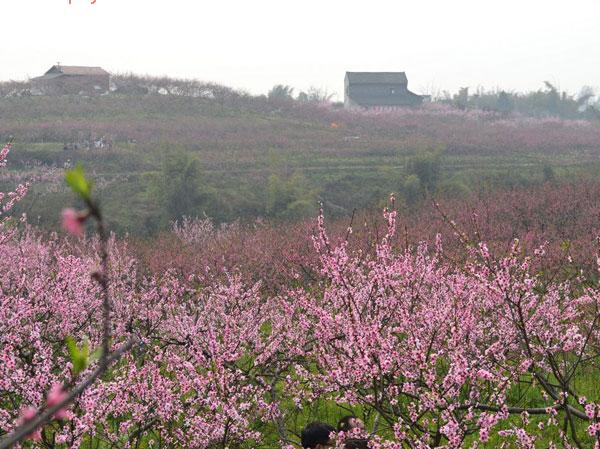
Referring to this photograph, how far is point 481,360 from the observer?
4496 mm

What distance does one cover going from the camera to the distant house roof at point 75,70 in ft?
198

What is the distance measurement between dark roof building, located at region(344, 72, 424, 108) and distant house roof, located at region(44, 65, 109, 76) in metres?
26.0

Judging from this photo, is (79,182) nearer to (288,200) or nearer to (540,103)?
(288,200)

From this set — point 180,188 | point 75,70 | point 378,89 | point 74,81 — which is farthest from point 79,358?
point 378,89

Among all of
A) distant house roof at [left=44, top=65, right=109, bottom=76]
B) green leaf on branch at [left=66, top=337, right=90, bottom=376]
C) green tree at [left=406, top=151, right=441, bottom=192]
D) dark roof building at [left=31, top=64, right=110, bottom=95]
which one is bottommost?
green tree at [left=406, top=151, right=441, bottom=192]

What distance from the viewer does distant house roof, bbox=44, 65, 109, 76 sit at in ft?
198

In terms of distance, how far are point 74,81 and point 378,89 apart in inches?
1269

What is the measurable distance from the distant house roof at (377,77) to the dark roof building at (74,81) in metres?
27.1

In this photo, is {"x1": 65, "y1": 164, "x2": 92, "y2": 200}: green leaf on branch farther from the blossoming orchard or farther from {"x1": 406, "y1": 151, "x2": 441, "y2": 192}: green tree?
{"x1": 406, "y1": 151, "x2": 441, "y2": 192}: green tree

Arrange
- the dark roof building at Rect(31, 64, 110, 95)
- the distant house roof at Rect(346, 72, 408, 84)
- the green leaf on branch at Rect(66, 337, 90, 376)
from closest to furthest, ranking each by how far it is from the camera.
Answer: the green leaf on branch at Rect(66, 337, 90, 376)
the dark roof building at Rect(31, 64, 110, 95)
the distant house roof at Rect(346, 72, 408, 84)

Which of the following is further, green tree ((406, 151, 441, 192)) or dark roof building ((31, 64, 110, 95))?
dark roof building ((31, 64, 110, 95))

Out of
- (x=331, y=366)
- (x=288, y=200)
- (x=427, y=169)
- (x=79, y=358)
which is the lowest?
(x=288, y=200)

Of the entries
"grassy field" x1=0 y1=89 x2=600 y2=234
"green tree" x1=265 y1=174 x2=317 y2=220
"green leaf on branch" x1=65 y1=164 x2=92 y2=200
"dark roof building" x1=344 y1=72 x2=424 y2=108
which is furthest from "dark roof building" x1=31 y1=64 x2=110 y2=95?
"green leaf on branch" x1=65 y1=164 x2=92 y2=200

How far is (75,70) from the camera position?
6159 centimetres
